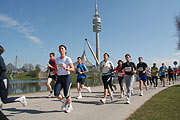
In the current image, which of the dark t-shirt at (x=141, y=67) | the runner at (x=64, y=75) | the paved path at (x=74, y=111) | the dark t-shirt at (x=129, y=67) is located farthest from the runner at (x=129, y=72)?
the runner at (x=64, y=75)

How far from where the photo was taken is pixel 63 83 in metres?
4.75

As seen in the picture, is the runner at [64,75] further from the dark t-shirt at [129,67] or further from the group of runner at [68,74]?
the dark t-shirt at [129,67]

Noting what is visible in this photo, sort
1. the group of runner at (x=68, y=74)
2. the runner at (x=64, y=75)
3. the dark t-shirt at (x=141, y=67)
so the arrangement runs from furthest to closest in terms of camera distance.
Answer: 1. the dark t-shirt at (x=141, y=67)
2. the runner at (x=64, y=75)
3. the group of runner at (x=68, y=74)

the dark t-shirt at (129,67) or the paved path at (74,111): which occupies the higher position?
the dark t-shirt at (129,67)

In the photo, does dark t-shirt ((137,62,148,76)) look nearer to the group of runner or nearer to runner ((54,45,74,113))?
the group of runner

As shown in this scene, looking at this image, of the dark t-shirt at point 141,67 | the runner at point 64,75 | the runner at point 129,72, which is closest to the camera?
the runner at point 64,75

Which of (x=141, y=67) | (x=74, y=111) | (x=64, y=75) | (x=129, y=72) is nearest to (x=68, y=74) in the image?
(x=64, y=75)

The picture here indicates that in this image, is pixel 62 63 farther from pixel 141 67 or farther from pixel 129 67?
pixel 141 67

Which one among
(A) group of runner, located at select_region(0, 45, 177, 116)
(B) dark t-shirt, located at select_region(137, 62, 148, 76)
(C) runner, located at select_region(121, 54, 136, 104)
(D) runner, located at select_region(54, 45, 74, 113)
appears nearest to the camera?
(A) group of runner, located at select_region(0, 45, 177, 116)

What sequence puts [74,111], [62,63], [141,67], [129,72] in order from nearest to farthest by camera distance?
[62,63]
[74,111]
[129,72]
[141,67]

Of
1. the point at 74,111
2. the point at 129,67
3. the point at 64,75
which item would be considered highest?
the point at 129,67

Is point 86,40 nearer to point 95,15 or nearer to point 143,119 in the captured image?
point 95,15

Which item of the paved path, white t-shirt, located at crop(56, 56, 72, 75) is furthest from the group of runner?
the paved path

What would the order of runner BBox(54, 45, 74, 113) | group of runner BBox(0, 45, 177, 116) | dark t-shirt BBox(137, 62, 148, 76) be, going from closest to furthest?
group of runner BBox(0, 45, 177, 116) < runner BBox(54, 45, 74, 113) < dark t-shirt BBox(137, 62, 148, 76)
